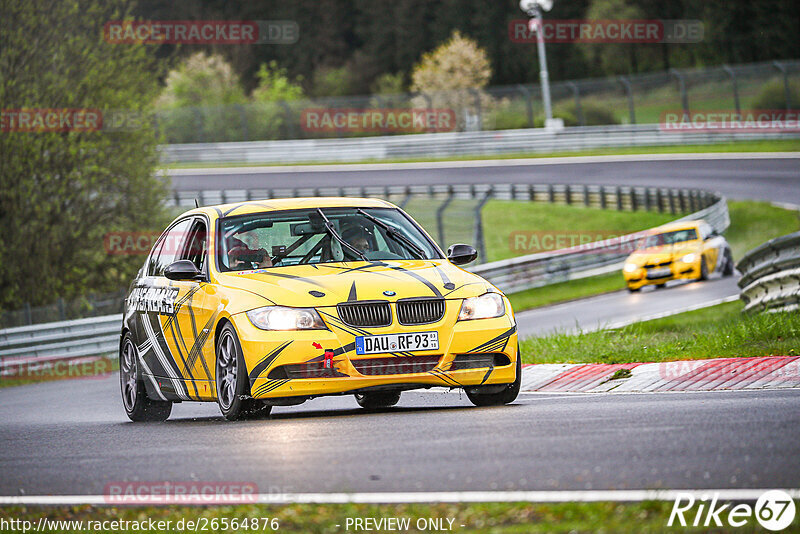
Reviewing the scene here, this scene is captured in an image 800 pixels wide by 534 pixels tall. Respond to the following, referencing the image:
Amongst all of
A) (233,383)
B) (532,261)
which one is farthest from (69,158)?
(233,383)

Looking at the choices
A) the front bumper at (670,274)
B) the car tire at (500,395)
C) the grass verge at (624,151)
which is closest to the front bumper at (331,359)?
the car tire at (500,395)

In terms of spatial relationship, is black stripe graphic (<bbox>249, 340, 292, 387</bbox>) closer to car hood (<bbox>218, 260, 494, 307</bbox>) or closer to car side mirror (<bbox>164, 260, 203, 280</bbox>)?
car hood (<bbox>218, 260, 494, 307</bbox>)

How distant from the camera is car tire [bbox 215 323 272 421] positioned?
9102mm

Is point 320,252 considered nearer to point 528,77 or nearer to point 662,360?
point 662,360

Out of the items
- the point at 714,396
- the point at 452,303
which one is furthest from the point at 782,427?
the point at 452,303

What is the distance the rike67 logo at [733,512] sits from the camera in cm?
471

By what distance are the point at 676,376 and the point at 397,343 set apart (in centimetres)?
289

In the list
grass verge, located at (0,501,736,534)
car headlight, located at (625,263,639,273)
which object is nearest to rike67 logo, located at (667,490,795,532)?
grass verge, located at (0,501,736,534)

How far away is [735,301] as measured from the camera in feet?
76.5

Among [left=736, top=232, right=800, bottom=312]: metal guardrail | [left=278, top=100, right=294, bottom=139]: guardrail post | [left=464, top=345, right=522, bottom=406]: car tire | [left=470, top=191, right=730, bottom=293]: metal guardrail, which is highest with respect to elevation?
[left=278, top=100, right=294, bottom=139]: guardrail post

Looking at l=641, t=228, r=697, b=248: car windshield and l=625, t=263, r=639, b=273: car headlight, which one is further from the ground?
l=641, t=228, r=697, b=248: car windshield
